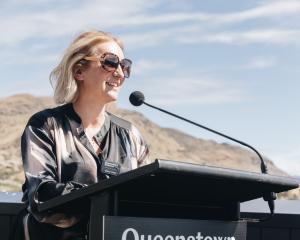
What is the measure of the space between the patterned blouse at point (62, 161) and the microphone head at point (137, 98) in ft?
0.59

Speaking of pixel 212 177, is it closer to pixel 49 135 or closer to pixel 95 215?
pixel 95 215

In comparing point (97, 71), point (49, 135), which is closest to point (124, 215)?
point (49, 135)

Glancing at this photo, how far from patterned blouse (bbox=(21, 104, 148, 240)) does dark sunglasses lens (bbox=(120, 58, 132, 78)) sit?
228mm

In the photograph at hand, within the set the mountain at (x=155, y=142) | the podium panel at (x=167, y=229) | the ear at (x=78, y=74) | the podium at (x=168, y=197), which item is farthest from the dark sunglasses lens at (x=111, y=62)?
the mountain at (x=155, y=142)

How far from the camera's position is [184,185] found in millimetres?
2512

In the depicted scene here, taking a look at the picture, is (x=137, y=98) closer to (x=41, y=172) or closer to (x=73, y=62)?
(x=73, y=62)

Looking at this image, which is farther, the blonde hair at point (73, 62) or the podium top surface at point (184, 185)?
the blonde hair at point (73, 62)

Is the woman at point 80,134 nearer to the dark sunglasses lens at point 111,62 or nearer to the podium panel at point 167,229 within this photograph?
the dark sunglasses lens at point 111,62

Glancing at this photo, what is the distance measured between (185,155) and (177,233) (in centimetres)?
9745

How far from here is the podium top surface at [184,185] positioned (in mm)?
2303

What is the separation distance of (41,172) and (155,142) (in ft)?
303

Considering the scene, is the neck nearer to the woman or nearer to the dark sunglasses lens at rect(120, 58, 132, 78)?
the woman

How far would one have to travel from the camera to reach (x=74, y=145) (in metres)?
3.00

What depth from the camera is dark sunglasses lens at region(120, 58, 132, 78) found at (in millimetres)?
3111
